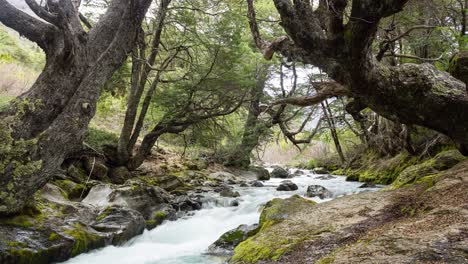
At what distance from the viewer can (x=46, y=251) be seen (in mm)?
4141

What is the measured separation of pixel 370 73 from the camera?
4531 millimetres

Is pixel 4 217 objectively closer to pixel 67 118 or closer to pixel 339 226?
pixel 67 118

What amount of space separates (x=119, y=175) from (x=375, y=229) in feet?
28.0

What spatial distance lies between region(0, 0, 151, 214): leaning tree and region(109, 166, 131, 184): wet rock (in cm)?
550

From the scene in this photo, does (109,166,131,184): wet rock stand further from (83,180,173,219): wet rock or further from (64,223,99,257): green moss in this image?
(64,223,99,257): green moss

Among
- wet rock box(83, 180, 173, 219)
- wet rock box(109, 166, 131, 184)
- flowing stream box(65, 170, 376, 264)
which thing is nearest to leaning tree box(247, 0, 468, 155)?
flowing stream box(65, 170, 376, 264)

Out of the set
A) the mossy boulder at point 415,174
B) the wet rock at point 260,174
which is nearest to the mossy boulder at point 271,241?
the mossy boulder at point 415,174

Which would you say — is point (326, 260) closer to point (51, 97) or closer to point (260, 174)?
point (51, 97)

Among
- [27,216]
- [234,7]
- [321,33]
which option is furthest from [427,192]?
[234,7]

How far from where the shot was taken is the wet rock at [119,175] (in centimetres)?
994

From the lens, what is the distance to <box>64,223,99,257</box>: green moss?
4611mm

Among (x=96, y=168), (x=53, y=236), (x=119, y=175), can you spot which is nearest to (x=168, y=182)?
(x=119, y=175)

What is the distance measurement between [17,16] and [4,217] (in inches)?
104

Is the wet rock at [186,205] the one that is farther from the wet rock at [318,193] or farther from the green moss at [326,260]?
the green moss at [326,260]
